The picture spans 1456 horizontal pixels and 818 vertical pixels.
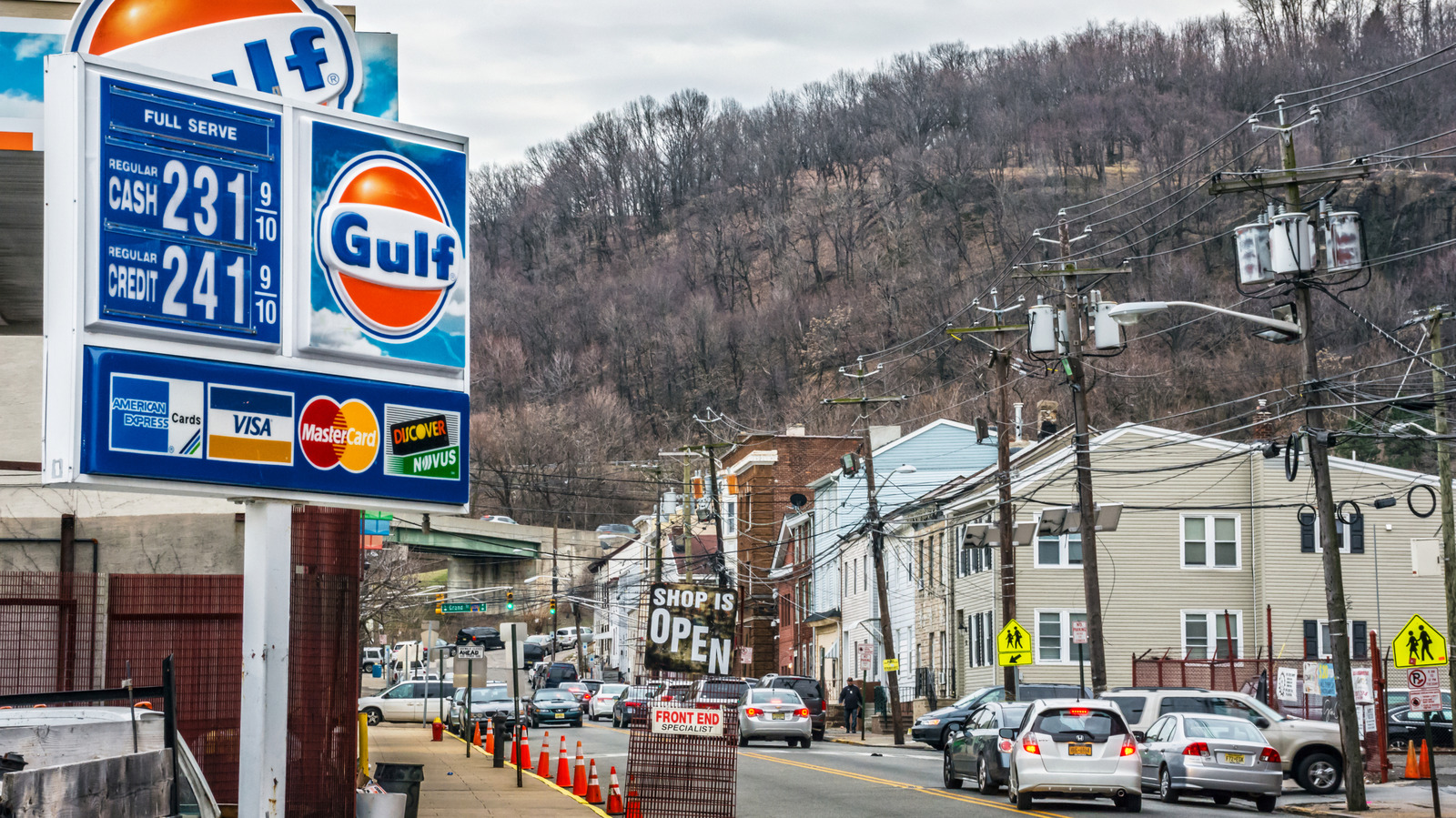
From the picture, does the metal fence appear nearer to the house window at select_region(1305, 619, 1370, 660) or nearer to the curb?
the curb

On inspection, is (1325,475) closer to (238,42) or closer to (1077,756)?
(1077,756)

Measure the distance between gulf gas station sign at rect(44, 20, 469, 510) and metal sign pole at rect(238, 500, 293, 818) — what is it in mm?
314

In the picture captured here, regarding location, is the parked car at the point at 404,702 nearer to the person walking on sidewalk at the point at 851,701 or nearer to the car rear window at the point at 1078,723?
the person walking on sidewalk at the point at 851,701

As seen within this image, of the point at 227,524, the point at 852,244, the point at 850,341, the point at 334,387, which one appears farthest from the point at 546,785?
the point at 852,244

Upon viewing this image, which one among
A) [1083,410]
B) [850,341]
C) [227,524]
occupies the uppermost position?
[850,341]

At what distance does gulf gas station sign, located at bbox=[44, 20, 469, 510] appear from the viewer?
31.8 ft

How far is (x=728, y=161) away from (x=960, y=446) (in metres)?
85.5

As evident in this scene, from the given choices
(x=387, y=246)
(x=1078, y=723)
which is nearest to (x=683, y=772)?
(x=1078, y=723)

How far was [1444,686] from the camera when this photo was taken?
152 ft

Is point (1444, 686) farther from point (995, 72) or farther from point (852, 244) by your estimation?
point (995, 72)

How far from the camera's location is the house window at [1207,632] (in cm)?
4822

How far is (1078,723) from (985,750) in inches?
134

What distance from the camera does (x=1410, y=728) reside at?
39406 millimetres

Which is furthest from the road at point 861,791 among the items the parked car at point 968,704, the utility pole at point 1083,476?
the utility pole at point 1083,476
